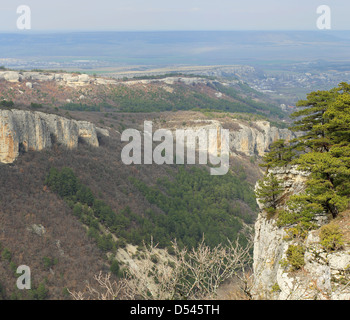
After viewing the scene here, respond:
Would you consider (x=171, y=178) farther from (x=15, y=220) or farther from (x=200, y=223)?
(x=15, y=220)

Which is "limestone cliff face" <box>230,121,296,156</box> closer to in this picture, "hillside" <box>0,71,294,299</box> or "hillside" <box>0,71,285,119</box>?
"hillside" <box>0,71,294,299</box>

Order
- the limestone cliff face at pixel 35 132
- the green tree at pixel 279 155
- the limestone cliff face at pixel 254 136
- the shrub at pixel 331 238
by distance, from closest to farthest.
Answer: the shrub at pixel 331 238, the green tree at pixel 279 155, the limestone cliff face at pixel 35 132, the limestone cliff face at pixel 254 136

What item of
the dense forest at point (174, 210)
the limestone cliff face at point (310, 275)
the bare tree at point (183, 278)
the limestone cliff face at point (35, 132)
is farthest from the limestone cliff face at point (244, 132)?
the bare tree at point (183, 278)

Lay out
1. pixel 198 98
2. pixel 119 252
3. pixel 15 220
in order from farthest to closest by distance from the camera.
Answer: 1. pixel 198 98
2. pixel 119 252
3. pixel 15 220

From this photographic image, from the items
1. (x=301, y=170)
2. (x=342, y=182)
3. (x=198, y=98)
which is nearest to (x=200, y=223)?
(x=301, y=170)

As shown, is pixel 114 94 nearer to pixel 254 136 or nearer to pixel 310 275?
pixel 254 136

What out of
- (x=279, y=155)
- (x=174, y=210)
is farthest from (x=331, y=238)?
(x=174, y=210)

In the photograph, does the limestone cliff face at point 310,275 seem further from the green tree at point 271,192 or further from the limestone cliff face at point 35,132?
the limestone cliff face at point 35,132
